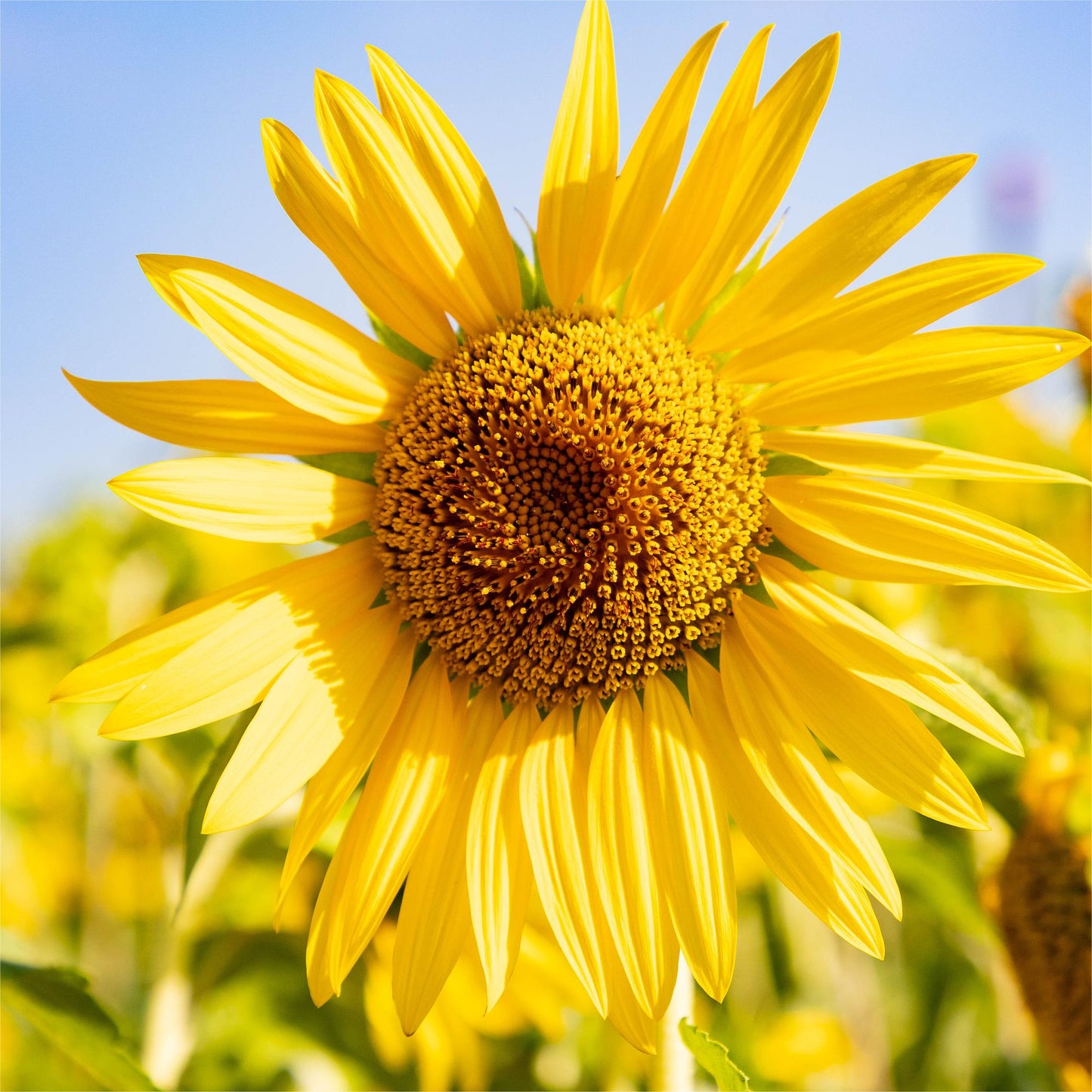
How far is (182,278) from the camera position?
1.16 meters

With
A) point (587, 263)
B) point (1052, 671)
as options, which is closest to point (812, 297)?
point (587, 263)

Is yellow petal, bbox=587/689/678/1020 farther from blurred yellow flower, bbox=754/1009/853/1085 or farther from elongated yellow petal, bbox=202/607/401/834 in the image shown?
blurred yellow flower, bbox=754/1009/853/1085

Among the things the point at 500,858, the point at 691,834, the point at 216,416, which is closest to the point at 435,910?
the point at 500,858

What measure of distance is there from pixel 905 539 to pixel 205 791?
1.01 meters

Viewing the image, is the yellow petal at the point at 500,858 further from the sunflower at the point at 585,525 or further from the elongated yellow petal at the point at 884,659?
the elongated yellow petal at the point at 884,659

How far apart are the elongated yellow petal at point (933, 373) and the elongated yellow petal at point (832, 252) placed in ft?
0.31

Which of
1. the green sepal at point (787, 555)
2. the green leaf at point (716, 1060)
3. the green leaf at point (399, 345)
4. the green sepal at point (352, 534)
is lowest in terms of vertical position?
A: the green leaf at point (716, 1060)

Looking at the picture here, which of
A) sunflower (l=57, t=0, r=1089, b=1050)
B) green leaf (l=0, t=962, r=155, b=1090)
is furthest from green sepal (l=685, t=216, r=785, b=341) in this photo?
green leaf (l=0, t=962, r=155, b=1090)

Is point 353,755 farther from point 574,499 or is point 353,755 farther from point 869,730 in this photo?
point 869,730

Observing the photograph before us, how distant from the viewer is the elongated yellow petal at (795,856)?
1135 millimetres

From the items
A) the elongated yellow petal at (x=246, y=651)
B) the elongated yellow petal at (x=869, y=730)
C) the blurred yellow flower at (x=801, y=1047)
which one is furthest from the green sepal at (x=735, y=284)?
the blurred yellow flower at (x=801, y=1047)

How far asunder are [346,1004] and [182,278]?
1683 mm

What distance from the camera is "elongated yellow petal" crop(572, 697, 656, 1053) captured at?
1171 millimetres

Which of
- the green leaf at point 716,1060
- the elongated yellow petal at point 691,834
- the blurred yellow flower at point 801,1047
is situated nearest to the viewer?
the green leaf at point 716,1060
